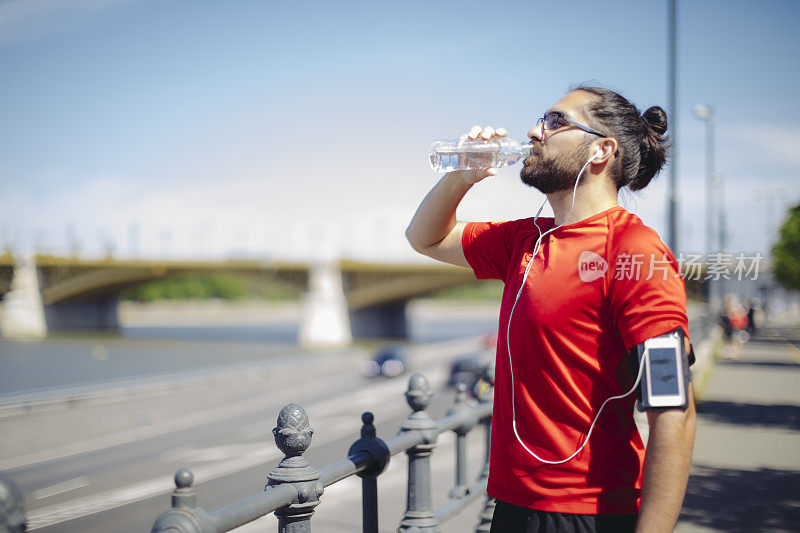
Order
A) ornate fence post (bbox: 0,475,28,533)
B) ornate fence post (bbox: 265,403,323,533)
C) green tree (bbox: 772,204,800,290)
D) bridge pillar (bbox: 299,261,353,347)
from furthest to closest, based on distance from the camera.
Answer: bridge pillar (bbox: 299,261,353,347) < green tree (bbox: 772,204,800,290) < ornate fence post (bbox: 265,403,323,533) < ornate fence post (bbox: 0,475,28,533)

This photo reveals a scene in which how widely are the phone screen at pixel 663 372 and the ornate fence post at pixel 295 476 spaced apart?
119 centimetres

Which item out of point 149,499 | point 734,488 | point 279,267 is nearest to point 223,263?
point 279,267

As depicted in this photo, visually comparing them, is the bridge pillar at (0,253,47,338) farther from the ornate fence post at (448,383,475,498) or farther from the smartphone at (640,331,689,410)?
the smartphone at (640,331,689,410)

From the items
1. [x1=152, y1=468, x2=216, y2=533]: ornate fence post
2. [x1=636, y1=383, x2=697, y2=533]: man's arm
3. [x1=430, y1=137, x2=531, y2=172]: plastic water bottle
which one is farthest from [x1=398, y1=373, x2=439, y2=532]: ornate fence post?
[x1=636, y1=383, x2=697, y2=533]: man's arm

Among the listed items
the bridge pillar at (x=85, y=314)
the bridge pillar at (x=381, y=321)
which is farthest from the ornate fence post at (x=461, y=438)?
the bridge pillar at (x=85, y=314)

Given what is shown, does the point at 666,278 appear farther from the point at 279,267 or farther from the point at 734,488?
the point at 279,267

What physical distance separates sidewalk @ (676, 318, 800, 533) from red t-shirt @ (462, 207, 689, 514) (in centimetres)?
410

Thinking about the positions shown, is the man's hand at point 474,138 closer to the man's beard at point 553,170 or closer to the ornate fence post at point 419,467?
the man's beard at point 553,170

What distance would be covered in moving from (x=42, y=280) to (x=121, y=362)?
794cm

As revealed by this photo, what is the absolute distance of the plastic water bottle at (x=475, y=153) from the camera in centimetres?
227

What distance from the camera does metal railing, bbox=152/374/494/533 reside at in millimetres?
1938

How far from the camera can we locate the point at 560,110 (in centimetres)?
207

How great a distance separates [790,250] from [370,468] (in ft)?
131

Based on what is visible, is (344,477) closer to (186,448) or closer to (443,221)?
(443,221)
